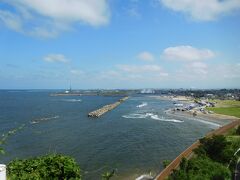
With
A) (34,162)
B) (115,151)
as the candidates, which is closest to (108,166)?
(115,151)

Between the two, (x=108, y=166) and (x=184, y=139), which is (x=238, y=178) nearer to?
(x=108, y=166)

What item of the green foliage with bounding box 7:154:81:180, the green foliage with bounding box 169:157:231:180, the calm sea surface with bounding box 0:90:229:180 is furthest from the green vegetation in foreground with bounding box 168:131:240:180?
the green foliage with bounding box 7:154:81:180

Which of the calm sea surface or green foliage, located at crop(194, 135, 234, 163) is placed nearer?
green foliage, located at crop(194, 135, 234, 163)

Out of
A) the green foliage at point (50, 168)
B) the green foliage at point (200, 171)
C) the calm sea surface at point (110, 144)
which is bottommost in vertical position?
the calm sea surface at point (110, 144)

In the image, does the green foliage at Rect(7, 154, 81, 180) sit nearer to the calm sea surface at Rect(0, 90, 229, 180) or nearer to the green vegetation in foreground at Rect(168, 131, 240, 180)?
the green vegetation in foreground at Rect(168, 131, 240, 180)

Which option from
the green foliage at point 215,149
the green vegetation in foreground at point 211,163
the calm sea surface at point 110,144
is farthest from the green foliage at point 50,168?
the green foliage at point 215,149

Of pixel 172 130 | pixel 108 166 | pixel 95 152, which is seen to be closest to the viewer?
pixel 108 166

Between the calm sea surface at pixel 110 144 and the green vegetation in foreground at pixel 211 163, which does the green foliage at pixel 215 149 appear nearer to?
the green vegetation in foreground at pixel 211 163
